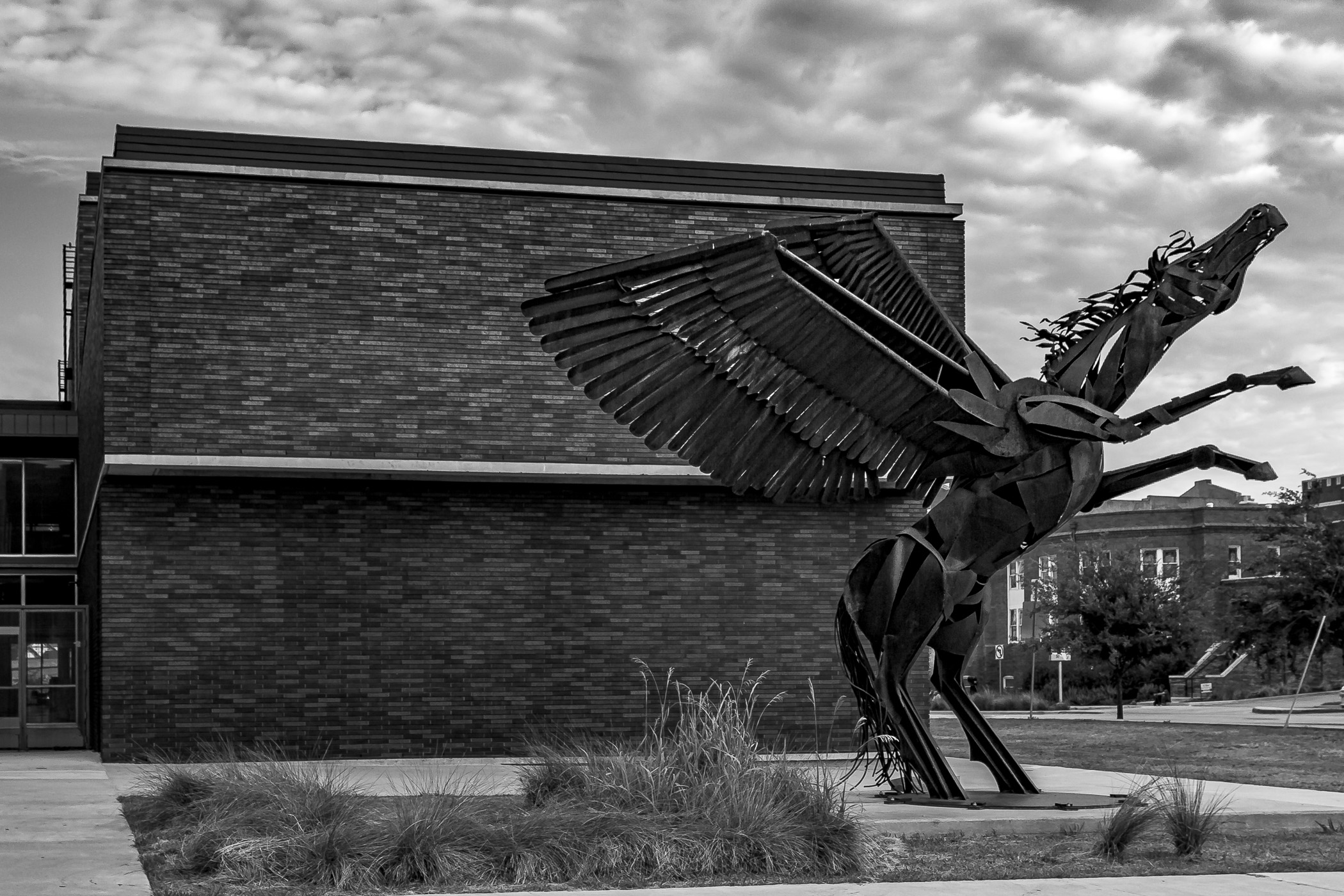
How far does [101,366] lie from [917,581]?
12.4 metres

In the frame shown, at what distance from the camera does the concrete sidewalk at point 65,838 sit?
316 inches

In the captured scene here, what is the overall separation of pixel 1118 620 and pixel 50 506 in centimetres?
2545

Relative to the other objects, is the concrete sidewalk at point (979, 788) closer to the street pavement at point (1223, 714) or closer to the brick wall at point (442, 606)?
the brick wall at point (442, 606)

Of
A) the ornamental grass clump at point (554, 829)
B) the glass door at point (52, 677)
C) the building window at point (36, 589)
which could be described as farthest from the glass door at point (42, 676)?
the ornamental grass clump at point (554, 829)

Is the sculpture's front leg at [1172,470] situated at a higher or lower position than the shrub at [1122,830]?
higher

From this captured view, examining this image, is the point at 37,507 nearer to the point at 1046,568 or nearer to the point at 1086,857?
the point at 1086,857

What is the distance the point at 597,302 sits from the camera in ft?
34.3

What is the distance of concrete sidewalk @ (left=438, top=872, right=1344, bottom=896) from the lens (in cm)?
809

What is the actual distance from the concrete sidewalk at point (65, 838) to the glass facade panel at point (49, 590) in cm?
957

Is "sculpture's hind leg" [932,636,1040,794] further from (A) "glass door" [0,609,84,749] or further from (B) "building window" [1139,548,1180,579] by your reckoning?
(B) "building window" [1139,548,1180,579]

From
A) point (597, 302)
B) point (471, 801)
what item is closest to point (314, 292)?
point (597, 302)

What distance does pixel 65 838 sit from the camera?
404 inches

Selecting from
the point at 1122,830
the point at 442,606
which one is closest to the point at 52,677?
the point at 442,606

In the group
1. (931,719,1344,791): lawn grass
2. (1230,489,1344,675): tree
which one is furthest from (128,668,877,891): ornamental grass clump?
(1230,489,1344,675): tree
